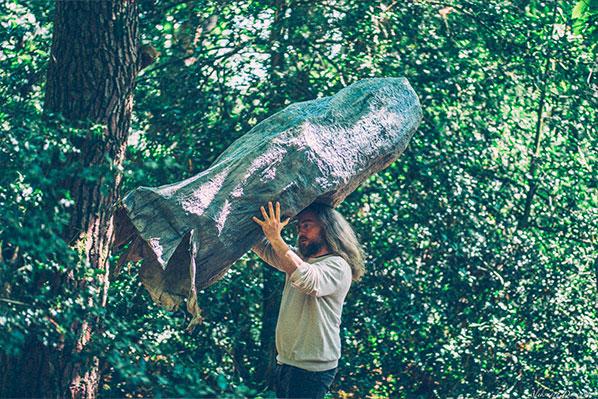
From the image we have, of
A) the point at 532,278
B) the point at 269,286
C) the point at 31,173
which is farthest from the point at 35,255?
the point at 532,278

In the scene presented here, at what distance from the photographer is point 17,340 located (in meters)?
3.44

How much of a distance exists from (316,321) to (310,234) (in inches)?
20.6

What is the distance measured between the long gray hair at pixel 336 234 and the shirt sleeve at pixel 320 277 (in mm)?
101

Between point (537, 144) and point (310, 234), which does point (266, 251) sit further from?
point (537, 144)

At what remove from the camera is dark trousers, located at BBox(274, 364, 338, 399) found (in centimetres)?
481

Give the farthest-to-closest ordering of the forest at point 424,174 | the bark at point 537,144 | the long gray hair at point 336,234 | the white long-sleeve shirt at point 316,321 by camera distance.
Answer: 1. the bark at point 537,144
2. the forest at point 424,174
3. the long gray hair at point 336,234
4. the white long-sleeve shirt at point 316,321

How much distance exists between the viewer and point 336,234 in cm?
497

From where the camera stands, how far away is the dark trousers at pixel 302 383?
4.81m

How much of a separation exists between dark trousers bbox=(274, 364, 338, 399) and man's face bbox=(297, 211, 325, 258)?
0.67 m

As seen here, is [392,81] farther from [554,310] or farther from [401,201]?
[554,310]

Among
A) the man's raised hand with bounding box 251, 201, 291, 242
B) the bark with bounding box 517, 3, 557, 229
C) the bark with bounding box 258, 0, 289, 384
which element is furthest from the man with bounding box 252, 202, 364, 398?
the bark with bounding box 517, 3, 557, 229

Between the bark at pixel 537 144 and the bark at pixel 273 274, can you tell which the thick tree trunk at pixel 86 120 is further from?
the bark at pixel 537 144

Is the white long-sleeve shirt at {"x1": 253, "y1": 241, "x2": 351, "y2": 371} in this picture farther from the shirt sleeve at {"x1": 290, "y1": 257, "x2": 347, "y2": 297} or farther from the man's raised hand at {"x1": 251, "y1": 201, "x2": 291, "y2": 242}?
the man's raised hand at {"x1": 251, "y1": 201, "x2": 291, "y2": 242}

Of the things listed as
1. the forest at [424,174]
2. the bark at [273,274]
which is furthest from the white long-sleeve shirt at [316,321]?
the bark at [273,274]
